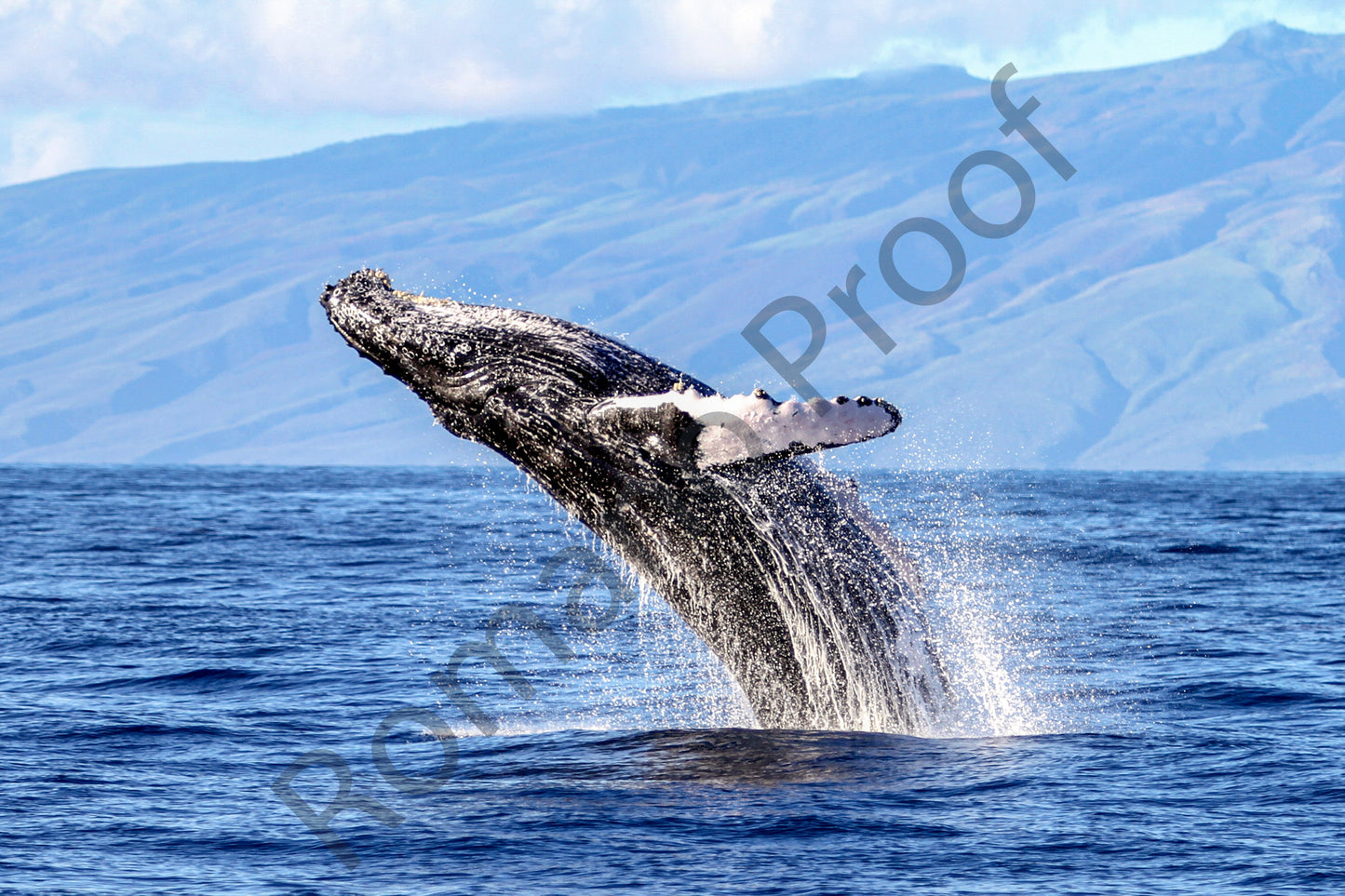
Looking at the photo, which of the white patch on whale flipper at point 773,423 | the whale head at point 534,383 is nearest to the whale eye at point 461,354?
the whale head at point 534,383

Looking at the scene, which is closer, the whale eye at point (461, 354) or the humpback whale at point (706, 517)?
the humpback whale at point (706, 517)

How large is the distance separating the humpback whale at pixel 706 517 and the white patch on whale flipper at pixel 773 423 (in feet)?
2.50

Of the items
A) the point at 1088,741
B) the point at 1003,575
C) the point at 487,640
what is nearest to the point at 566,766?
the point at 1088,741

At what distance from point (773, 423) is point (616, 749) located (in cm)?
319

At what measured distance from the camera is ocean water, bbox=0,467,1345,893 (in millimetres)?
7926

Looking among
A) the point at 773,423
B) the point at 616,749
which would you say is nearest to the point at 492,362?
the point at 773,423

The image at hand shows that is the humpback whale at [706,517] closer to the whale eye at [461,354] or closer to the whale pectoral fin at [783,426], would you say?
the whale eye at [461,354]

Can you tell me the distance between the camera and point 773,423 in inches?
346

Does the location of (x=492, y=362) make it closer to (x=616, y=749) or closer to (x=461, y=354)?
(x=461, y=354)

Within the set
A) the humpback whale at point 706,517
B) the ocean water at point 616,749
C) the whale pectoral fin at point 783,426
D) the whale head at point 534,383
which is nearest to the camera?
the ocean water at point 616,749

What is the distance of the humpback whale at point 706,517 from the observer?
34.1 feet

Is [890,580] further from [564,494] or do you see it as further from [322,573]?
[322,573]

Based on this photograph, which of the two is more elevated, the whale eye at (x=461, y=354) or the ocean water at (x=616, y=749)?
the whale eye at (x=461, y=354)

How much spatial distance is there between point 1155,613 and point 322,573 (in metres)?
13.1
